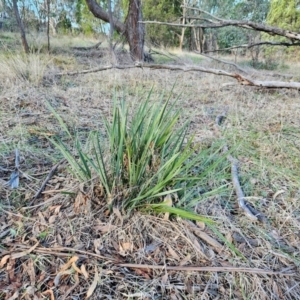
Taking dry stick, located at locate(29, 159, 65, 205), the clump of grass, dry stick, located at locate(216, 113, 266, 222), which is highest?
the clump of grass

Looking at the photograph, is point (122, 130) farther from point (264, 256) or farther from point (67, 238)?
point (264, 256)

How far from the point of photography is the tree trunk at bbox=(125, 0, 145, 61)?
5.53m

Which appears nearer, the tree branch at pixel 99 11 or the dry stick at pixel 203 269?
the dry stick at pixel 203 269

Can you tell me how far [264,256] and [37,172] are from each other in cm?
113

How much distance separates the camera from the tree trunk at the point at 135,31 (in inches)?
218

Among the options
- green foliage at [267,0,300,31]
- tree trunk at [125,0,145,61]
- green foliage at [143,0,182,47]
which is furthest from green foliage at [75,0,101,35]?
tree trunk at [125,0,145,61]

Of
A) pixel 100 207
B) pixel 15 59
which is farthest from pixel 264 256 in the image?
pixel 15 59

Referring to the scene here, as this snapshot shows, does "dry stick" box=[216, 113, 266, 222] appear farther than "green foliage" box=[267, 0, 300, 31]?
No

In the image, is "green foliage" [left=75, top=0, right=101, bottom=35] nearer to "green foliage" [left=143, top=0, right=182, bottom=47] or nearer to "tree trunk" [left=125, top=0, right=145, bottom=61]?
"green foliage" [left=143, top=0, right=182, bottom=47]

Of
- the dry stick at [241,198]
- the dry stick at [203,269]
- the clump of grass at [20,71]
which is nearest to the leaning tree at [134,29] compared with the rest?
the clump of grass at [20,71]

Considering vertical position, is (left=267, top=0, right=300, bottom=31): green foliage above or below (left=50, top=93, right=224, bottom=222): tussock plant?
above

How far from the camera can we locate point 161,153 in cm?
115

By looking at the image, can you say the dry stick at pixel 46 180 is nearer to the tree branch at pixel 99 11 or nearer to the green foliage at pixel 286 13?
the tree branch at pixel 99 11

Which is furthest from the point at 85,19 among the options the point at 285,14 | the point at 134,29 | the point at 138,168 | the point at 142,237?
the point at 142,237
